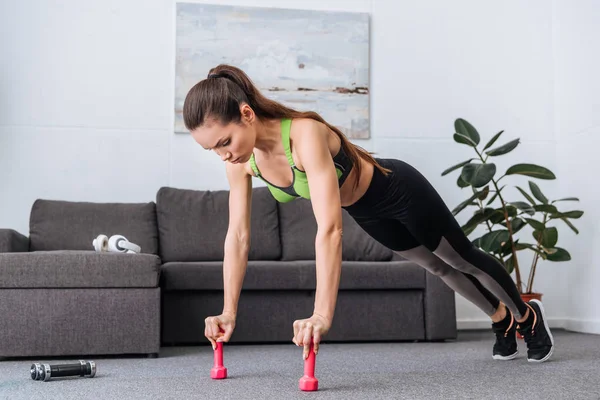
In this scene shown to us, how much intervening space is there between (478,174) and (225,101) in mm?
2313

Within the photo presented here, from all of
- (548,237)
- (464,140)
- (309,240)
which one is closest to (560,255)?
(548,237)

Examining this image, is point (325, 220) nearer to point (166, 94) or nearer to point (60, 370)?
point (60, 370)

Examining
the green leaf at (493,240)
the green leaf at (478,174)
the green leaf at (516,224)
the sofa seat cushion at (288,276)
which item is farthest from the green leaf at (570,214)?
the sofa seat cushion at (288,276)

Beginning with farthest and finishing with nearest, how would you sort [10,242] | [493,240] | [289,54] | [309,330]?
1. [289,54]
2. [493,240]
3. [10,242]
4. [309,330]

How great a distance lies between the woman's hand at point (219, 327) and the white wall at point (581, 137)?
3176 millimetres

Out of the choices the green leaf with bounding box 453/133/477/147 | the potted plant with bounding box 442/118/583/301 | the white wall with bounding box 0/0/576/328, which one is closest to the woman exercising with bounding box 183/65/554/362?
the potted plant with bounding box 442/118/583/301

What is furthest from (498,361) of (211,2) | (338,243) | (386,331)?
(211,2)

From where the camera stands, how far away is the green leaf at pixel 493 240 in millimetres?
4027

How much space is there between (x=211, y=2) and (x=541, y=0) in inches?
95.5

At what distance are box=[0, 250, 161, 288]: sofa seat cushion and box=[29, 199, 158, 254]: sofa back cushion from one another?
35.6 inches

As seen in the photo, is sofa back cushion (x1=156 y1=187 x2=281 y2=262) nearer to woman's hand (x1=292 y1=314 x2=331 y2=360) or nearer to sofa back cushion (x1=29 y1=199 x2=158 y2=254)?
sofa back cushion (x1=29 y1=199 x2=158 y2=254)

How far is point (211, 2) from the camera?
15.5 feet

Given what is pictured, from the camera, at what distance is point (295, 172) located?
2.06m

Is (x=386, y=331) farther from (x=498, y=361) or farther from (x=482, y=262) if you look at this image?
(x=482, y=262)
